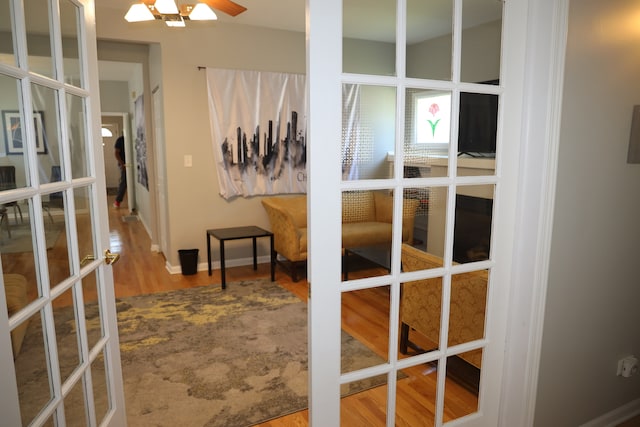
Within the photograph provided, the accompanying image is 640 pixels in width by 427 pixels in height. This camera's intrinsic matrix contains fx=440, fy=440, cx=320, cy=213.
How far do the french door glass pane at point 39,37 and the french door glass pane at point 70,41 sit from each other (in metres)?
0.07

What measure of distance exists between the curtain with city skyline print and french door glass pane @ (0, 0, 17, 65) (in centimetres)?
368

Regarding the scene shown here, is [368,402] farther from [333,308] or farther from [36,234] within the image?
[36,234]

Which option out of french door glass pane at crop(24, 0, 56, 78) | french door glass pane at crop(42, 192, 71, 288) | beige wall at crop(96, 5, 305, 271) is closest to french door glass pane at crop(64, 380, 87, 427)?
french door glass pane at crop(42, 192, 71, 288)

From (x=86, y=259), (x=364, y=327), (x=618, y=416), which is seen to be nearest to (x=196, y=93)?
(x=86, y=259)

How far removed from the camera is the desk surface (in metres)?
4.35

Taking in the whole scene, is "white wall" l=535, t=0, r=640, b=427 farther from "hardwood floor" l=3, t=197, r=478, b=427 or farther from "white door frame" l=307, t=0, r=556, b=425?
"hardwood floor" l=3, t=197, r=478, b=427

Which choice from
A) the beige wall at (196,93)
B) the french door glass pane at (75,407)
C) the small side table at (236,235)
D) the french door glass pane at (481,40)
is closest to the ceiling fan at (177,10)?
the beige wall at (196,93)

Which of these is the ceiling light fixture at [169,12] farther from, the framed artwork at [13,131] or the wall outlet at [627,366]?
the wall outlet at [627,366]

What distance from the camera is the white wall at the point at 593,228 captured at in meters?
1.77

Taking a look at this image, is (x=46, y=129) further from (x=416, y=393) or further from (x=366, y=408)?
(x=416, y=393)

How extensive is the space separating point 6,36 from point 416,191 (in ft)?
4.26

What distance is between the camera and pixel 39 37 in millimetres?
1295

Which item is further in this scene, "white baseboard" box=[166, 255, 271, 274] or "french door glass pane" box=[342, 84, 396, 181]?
"white baseboard" box=[166, 255, 271, 274]

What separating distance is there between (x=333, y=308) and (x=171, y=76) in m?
3.85
